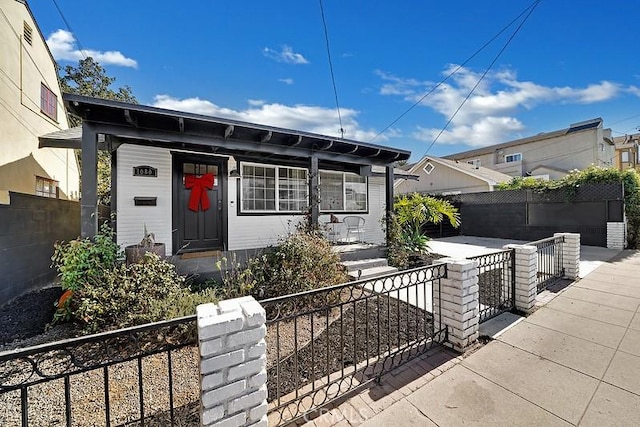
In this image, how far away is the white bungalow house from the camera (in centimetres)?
465

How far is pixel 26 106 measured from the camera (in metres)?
7.20

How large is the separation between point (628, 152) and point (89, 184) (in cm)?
3640

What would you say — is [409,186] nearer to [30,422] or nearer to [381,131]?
[381,131]

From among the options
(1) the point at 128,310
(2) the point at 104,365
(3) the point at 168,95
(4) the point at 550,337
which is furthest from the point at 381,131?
(2) the point at 104,365

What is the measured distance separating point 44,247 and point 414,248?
8224 mm

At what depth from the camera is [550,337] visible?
3.24m

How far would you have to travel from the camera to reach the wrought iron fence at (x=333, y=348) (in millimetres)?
2162

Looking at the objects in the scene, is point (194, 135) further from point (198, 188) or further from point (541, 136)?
point (541, 136)

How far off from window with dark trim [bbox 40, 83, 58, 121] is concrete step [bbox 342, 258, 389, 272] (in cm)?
985

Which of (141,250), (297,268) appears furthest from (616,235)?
(141,250)

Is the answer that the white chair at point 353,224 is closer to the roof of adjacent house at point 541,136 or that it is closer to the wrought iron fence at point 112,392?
the wrought iron fence at point 112,392

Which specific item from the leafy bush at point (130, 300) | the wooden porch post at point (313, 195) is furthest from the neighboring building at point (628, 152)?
the leafy bush at point (130, 300)

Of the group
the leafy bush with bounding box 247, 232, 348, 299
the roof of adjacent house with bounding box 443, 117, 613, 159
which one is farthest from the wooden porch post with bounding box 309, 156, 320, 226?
the roof of adjacent house with bounding box 443, 117, 613, 159

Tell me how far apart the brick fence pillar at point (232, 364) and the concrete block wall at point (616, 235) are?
12263 millimetres
